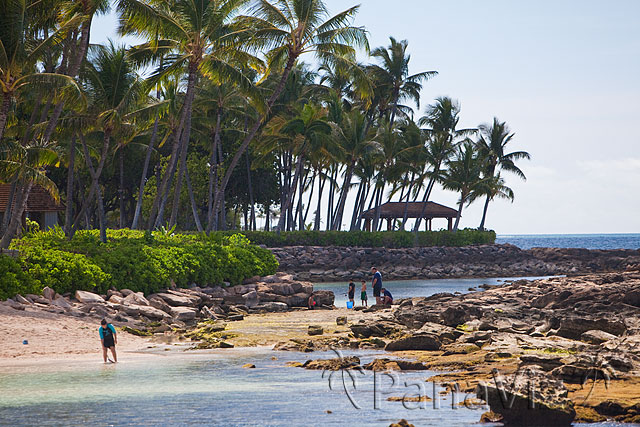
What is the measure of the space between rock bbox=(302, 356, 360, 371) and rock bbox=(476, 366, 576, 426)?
4.27 metres

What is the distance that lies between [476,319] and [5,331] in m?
11.8

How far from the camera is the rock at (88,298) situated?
20.2 metres

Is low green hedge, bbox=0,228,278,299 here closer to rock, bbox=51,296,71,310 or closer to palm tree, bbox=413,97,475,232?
rock, bbox=51,296,71,310

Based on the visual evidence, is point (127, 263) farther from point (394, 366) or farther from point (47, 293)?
point (394, 366)

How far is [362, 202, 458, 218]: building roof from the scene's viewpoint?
6309cm

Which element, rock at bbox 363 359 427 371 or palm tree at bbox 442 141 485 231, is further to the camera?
palm tree at bbox 442 141 485 231

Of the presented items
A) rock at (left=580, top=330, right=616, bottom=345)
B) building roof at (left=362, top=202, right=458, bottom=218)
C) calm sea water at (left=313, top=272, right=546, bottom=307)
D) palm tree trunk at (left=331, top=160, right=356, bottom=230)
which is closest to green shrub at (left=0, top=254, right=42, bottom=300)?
rock at (left=580, top=330, right=616, bottom=345)

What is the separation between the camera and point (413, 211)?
63.5 metres

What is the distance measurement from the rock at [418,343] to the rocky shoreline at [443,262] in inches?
1278

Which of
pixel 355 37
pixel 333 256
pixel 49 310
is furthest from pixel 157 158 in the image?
pixel 49 310

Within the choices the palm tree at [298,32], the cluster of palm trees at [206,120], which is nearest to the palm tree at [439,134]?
the cluster of palm trees at [206,120]

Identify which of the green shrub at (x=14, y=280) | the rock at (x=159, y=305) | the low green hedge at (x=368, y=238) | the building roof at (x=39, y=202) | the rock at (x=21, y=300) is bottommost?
the rock at (x=159, y=305)

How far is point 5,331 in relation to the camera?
55.1 ft

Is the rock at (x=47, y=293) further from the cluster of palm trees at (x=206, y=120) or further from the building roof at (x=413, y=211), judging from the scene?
the building roof at (x=413, y=211)
